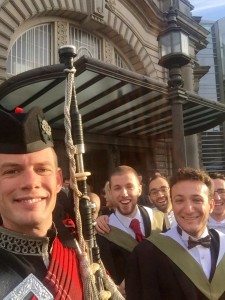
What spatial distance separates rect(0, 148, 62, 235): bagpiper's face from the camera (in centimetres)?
158

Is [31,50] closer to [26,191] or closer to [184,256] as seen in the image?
[184,256]

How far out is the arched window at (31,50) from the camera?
34.8ft

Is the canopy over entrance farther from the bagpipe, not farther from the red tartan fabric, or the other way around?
the red tartan fabric

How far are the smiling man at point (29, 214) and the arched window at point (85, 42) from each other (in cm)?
1079

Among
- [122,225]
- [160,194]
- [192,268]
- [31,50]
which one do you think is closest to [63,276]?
[192,268]

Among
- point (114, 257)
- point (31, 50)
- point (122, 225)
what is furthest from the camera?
point (31, 50)

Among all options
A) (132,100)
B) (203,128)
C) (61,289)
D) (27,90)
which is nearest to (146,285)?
(61,289)

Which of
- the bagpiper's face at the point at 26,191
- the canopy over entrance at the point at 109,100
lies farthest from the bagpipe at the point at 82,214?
the canopy over entrance at the point at 109,100

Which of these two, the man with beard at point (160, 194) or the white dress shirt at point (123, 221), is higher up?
the man with beard at point (160, 194)

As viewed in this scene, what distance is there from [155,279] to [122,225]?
1.25 meters

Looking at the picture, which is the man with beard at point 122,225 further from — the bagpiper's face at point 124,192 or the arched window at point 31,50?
the arched window at point 31,50

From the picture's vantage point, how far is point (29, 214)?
1.58 metres

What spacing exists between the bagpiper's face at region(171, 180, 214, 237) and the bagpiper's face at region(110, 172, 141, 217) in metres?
0.92

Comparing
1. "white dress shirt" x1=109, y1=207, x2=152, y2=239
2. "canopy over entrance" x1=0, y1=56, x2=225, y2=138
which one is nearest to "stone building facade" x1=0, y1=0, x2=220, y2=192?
"canopy over entrance" x1=0, y1=56, x2=225, y2=138
